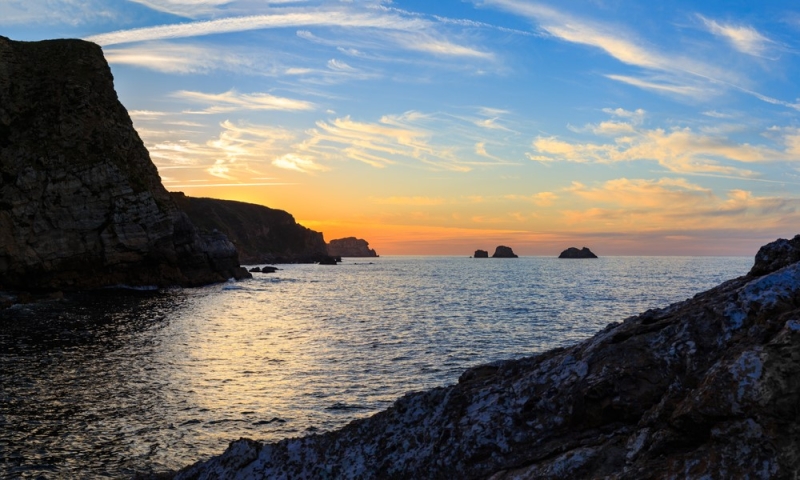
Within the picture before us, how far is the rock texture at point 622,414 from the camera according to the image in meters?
4.93

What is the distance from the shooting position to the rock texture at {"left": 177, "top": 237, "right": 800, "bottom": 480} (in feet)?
16.2

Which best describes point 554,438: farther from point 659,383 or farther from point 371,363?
point 371,363

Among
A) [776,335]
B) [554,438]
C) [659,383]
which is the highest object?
[776,335]

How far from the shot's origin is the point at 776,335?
536cm

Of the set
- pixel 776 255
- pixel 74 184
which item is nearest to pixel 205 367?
pixel 776 255

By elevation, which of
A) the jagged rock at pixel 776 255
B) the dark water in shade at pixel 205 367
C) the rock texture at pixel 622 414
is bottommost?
the dark water in shade at pixel 205 367

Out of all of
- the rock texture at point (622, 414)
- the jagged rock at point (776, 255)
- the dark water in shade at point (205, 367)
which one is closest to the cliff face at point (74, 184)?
the dark water in shade at point (205, 367)

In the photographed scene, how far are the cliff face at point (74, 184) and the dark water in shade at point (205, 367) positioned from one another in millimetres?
10645

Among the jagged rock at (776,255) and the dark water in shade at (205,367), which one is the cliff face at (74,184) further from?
the jagged rock at (776,255)

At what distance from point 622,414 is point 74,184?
7765 cm

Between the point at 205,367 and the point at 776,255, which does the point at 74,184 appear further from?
the point at 776,255

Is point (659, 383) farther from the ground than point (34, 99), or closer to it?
closer to it

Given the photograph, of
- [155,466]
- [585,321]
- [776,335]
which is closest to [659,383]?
[776,335]

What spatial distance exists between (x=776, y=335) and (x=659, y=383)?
1.52 metres
